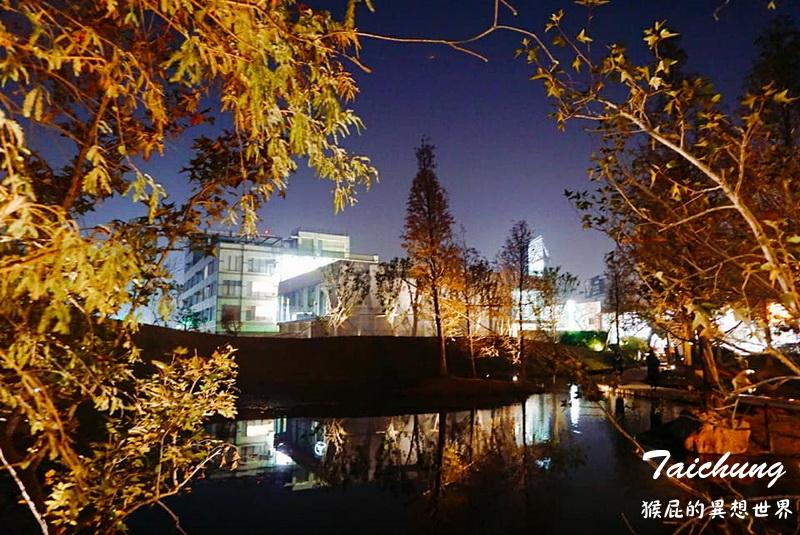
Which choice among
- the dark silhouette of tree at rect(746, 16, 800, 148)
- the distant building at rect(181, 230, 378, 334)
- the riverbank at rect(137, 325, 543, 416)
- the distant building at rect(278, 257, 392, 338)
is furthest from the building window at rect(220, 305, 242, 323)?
the dark silhouette of tree at rect(746, 16, 800, 148)

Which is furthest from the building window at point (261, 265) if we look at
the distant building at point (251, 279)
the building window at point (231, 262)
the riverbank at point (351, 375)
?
the riverbank at point (351, 375)

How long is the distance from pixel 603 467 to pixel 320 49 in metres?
9.60

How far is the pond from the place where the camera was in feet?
22.4

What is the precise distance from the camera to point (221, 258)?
45.8 m

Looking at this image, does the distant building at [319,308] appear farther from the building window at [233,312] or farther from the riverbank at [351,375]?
the riverbank at [351,375]

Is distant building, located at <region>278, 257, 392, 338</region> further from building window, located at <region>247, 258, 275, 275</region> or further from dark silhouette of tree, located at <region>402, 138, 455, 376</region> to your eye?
dark silhouette of tree, located at <region>402, 138, 455, 376</region>

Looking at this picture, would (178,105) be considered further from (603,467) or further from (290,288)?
(290,288)

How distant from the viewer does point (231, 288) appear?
45562 mm

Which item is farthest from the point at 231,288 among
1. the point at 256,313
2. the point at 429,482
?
the point at 429,482

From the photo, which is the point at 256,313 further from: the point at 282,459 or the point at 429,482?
the point at 429,482

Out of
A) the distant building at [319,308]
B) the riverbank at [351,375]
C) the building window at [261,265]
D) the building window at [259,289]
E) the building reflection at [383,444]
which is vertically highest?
the building window at [261,265]

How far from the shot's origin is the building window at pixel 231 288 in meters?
45.3

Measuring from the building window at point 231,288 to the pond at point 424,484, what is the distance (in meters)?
33.0

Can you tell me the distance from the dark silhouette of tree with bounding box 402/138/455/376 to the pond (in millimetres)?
8095
